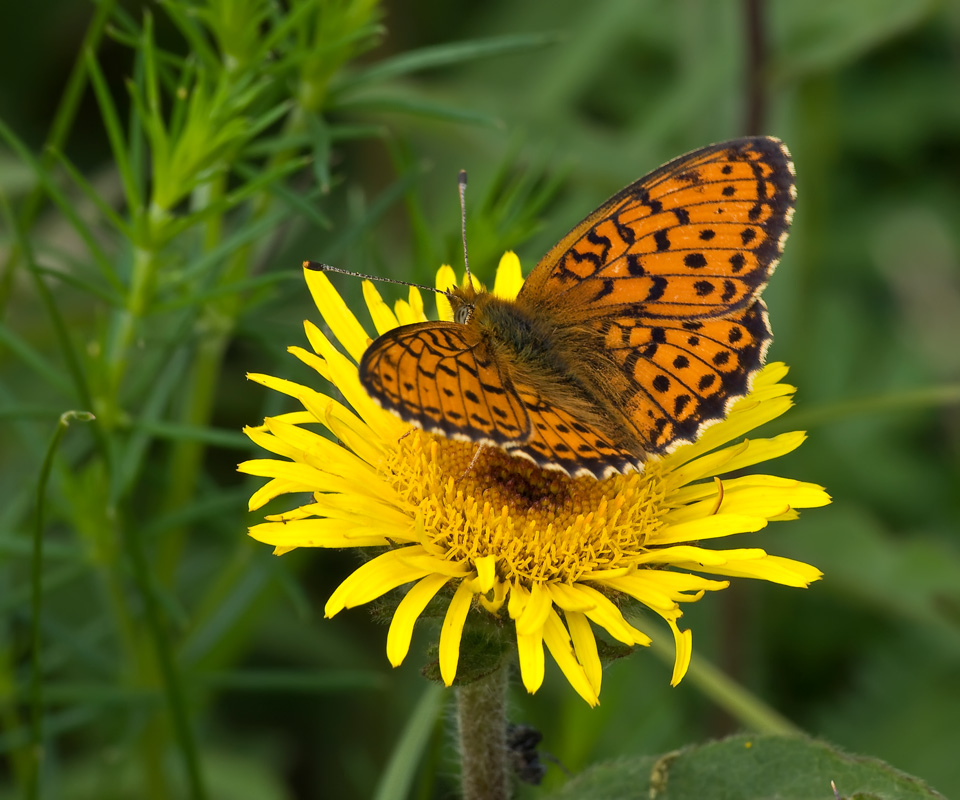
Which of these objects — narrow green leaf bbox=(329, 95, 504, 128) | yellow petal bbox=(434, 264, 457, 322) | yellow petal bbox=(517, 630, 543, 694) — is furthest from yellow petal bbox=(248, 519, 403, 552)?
narrow green leaf bbox=(329, 95, 504, 128)

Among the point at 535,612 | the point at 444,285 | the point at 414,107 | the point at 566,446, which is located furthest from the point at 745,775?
the point at 414,107

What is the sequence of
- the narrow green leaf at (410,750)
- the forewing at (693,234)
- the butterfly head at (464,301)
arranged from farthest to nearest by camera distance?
the butterfly head at (464,301)
the forewing at (693,234)
the narrow green leaf at (410,750)

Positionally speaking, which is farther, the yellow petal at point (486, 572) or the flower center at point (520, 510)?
the flower center at point (520, 510)

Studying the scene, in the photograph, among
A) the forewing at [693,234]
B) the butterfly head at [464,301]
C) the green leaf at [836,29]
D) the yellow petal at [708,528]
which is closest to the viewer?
the yellow petal at [708,528]

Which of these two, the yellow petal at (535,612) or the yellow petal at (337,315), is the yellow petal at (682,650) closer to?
the yellow petal at (535,612)

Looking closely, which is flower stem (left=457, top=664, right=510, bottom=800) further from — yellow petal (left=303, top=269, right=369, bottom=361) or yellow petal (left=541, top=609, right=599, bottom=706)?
yellow petal (left=303, top=269, right=369, bottom=361)

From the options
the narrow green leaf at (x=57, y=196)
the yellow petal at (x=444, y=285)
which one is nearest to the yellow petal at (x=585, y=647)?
the yellow petal at (x=444, y=285)

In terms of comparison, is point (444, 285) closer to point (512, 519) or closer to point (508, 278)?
point (508, 278)
